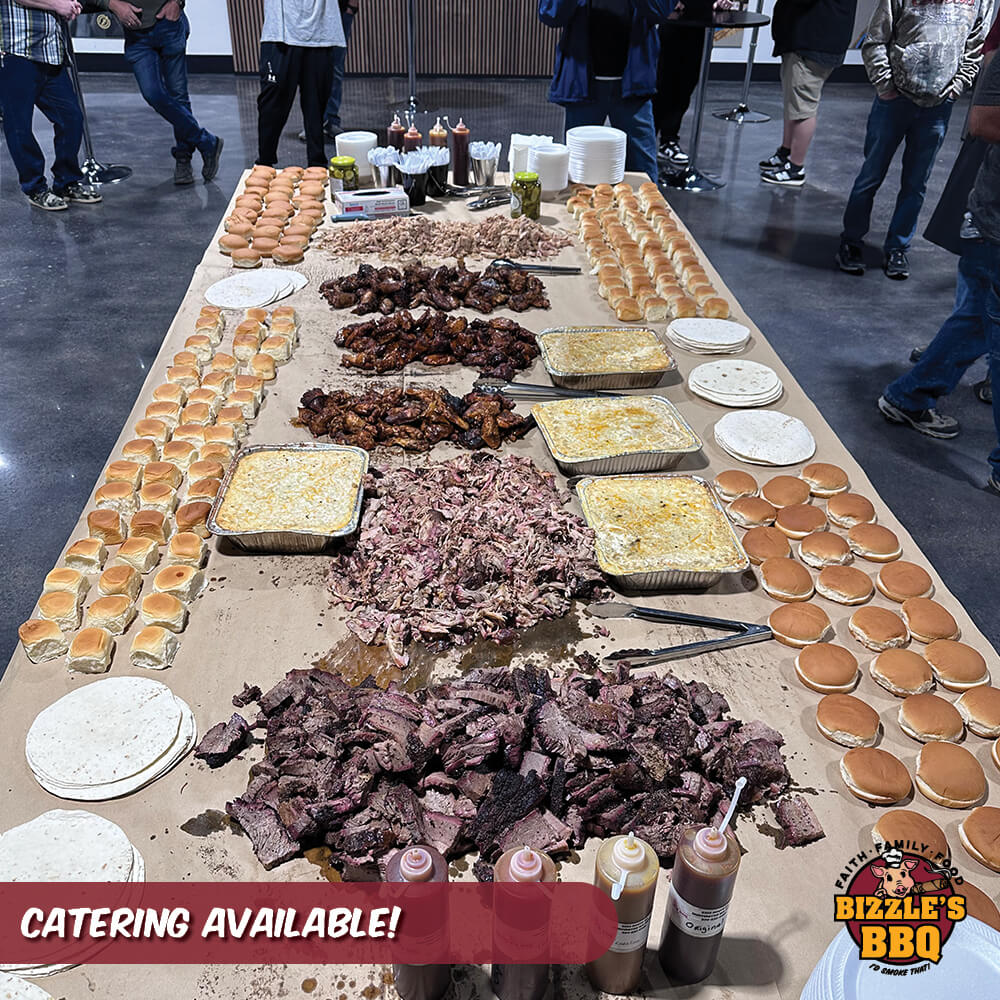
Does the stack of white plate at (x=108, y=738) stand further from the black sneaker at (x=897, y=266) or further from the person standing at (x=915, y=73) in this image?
the black sneaker at (x=897, y=266)

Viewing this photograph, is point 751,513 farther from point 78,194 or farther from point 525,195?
point 78,194

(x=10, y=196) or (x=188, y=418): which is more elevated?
(x=188, y=418)

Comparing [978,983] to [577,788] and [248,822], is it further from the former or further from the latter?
[248,822]

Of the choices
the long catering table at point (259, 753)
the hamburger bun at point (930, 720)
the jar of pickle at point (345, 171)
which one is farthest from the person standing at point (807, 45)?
the hamburger bun at point (930, 720)

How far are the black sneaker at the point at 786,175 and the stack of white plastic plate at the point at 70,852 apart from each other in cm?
812

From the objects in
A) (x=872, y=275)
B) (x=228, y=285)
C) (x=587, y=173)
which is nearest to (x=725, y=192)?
(x=872, y=275)

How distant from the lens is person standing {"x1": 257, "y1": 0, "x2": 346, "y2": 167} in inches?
242

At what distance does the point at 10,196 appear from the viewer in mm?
7266

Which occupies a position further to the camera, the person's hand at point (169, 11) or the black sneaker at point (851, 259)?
the person's hand at point (169, 11)

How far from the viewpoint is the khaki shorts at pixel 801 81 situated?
23.2 feet

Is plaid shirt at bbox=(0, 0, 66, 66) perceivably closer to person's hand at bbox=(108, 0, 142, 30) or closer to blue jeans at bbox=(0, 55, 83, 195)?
blue jeans at bbox=(0, 55, 83, 195)

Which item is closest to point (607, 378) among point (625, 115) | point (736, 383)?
point (736, 383)

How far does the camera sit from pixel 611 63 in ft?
17.7

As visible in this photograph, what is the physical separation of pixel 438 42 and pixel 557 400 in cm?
1042
